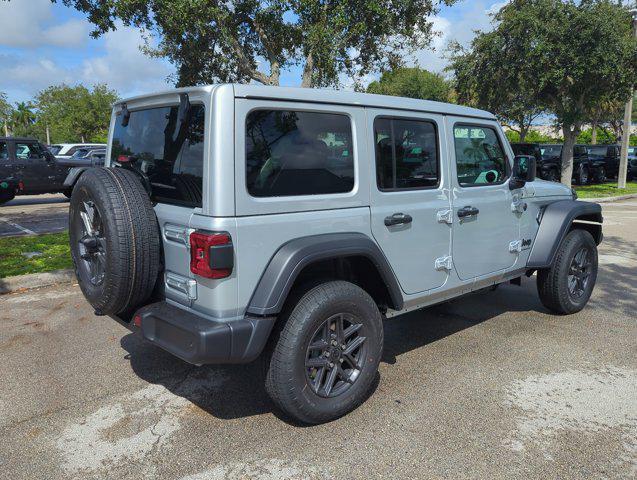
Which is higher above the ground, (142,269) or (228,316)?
(142,269)

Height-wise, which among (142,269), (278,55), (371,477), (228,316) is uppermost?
(278,55)

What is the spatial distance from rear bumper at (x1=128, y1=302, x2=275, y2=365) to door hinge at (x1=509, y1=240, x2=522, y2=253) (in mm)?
2488

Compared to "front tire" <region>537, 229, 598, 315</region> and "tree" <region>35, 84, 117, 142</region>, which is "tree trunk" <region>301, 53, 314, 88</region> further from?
"tree" <region>35, 84, 117, 142</region>

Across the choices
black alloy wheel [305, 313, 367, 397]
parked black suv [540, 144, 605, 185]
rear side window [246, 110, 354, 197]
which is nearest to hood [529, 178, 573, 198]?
rear side window [246, 110, 354, 197]

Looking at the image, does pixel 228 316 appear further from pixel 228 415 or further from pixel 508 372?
pixel 508 372

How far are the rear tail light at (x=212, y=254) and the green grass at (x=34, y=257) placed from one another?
14.8ft

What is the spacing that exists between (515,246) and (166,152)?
9.72ft

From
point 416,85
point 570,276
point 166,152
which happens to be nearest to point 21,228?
point 166,152

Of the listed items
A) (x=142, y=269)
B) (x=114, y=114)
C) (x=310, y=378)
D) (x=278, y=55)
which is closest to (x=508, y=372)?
(x=310, y=378)

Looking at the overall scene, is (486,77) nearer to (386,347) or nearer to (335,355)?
(386,347)

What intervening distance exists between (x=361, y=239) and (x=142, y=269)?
1256 millimetres

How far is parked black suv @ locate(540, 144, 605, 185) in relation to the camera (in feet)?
66.6

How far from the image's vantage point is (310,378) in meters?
3.05

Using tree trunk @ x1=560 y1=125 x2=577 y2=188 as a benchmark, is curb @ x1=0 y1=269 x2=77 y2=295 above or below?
below
